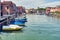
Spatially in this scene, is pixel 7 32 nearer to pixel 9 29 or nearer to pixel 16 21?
pixel 9 29

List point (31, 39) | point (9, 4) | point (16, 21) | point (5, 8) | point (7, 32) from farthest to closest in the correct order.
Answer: point (9, 4) < point (5, 8) < point (16, 21) < point (7, 32) < point (31, 39)

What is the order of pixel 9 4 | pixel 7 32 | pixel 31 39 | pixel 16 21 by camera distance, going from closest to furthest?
pixel 31 39, pixel 7 32, pixel 16 21, pixel 9 4

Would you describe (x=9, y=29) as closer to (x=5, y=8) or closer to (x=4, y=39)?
(x=4, y=39)

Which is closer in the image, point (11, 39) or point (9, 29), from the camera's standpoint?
point (11, 39)

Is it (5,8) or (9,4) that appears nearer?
(5,8)

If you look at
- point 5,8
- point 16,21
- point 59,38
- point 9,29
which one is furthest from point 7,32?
point 5,8

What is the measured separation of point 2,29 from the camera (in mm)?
37938

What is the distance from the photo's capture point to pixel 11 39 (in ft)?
98.9

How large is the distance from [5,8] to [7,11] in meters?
1.94

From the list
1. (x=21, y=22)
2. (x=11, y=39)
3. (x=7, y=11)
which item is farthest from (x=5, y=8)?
(x=11, y=39)

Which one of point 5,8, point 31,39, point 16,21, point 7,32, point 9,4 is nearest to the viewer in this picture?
point 31,39

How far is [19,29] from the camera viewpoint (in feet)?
125

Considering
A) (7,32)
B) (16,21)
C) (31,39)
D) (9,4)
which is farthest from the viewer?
(9,4)

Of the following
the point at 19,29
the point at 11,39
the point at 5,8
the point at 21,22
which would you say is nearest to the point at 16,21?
the point at 21,22
